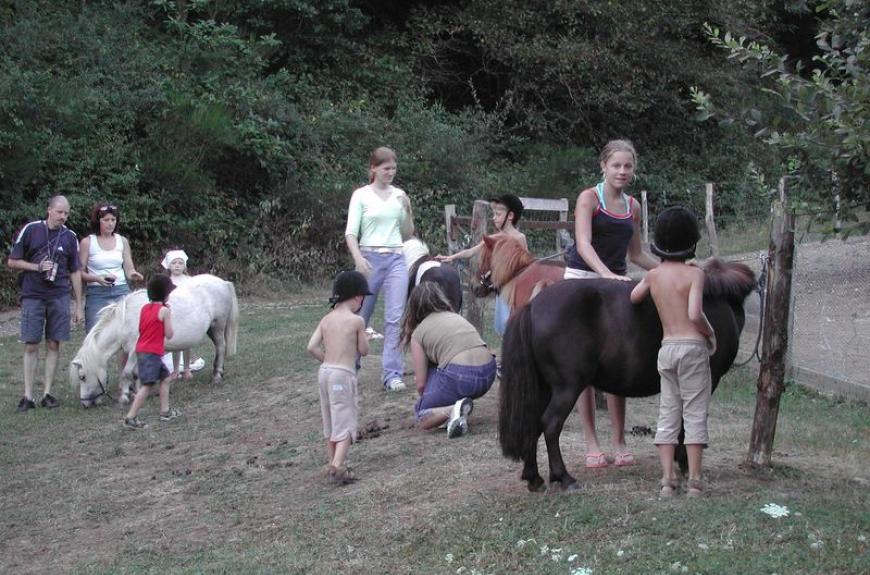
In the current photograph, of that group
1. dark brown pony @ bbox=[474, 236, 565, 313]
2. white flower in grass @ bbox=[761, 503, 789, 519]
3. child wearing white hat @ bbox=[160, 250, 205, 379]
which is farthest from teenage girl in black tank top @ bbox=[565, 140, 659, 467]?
child wearing white hat @ bbox=[160, 250, 205, 379]

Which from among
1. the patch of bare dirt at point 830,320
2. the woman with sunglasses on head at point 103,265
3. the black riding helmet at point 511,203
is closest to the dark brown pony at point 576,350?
the black riding helmet at point 511,203

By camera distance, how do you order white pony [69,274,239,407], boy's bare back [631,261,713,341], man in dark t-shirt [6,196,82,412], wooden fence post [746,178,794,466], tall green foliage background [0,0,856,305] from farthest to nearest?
tall green foliage background [0,0,856,305] → white pony [69,274,239,407] → man in dark t-shirt [6,196,82,412] → wooden fence post [746,178,794,466] → boy's bare back [631,261,713,341]

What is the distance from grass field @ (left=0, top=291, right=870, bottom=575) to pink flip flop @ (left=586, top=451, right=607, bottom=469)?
65 millimetres

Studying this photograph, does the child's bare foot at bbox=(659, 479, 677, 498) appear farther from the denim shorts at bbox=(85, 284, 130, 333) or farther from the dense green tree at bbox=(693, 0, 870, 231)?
the denim shorts at bbox=(85, 284, 130, 333)

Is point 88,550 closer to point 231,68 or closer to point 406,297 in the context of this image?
point 406,297

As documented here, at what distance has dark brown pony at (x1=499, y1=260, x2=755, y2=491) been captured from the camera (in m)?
5.93

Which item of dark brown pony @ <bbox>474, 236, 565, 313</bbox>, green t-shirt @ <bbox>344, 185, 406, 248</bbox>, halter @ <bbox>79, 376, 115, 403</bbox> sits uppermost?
green t-shirt @ <bbox>344, 185, 406, 248</bbox>

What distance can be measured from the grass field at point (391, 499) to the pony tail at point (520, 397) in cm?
31

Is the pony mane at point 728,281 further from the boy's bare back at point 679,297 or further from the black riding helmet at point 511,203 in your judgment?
the black riding helmet at point 511,203

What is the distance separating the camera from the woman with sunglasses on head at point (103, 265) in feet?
36.2

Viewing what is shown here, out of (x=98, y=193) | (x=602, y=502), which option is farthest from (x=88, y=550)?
(x=98, y=193)

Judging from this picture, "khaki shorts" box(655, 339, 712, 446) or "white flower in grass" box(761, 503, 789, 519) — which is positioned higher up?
"khaki shorts" box(655, 339, 712, 446)

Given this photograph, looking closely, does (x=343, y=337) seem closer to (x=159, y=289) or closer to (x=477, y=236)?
(x=159, y=289)

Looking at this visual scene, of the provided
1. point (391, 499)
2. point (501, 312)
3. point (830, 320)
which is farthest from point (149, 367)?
point (830, 320)
